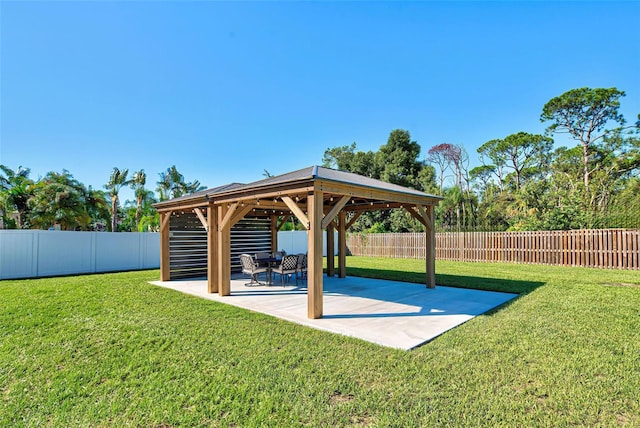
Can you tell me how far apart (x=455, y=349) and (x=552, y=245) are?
40.5 ft

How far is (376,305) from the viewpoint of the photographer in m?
6.78

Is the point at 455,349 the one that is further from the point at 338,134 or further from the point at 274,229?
the point at 338,134

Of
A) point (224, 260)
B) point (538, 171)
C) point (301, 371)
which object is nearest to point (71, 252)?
point (224, 260)

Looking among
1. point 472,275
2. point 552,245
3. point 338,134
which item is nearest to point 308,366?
point 472,275

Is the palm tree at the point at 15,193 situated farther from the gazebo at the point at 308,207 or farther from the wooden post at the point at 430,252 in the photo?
the wooden post at the point at 430,252

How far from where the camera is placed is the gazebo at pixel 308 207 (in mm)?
5754

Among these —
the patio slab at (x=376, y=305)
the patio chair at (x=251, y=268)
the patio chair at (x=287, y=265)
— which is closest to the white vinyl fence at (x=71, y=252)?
the patio slab at (x=376, y=305)

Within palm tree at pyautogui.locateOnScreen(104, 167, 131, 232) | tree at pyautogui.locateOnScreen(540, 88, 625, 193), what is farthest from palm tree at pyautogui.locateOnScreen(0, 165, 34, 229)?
tree at pyautogui.locateOnScreen(540, 88, 625, 193)

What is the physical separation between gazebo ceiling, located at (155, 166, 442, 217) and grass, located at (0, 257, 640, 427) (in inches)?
96.0

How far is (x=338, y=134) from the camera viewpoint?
99.9 feet

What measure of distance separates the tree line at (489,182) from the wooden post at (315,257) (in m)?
13.7

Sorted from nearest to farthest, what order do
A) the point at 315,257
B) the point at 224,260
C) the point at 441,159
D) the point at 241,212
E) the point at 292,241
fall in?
the point at 315,257 < the point at 241,212 < the point at 224,260 < the point at 292,241 < the point at 441,159

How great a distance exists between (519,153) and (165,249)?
32076 mm

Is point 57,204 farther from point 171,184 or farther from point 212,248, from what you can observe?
point 212,248
